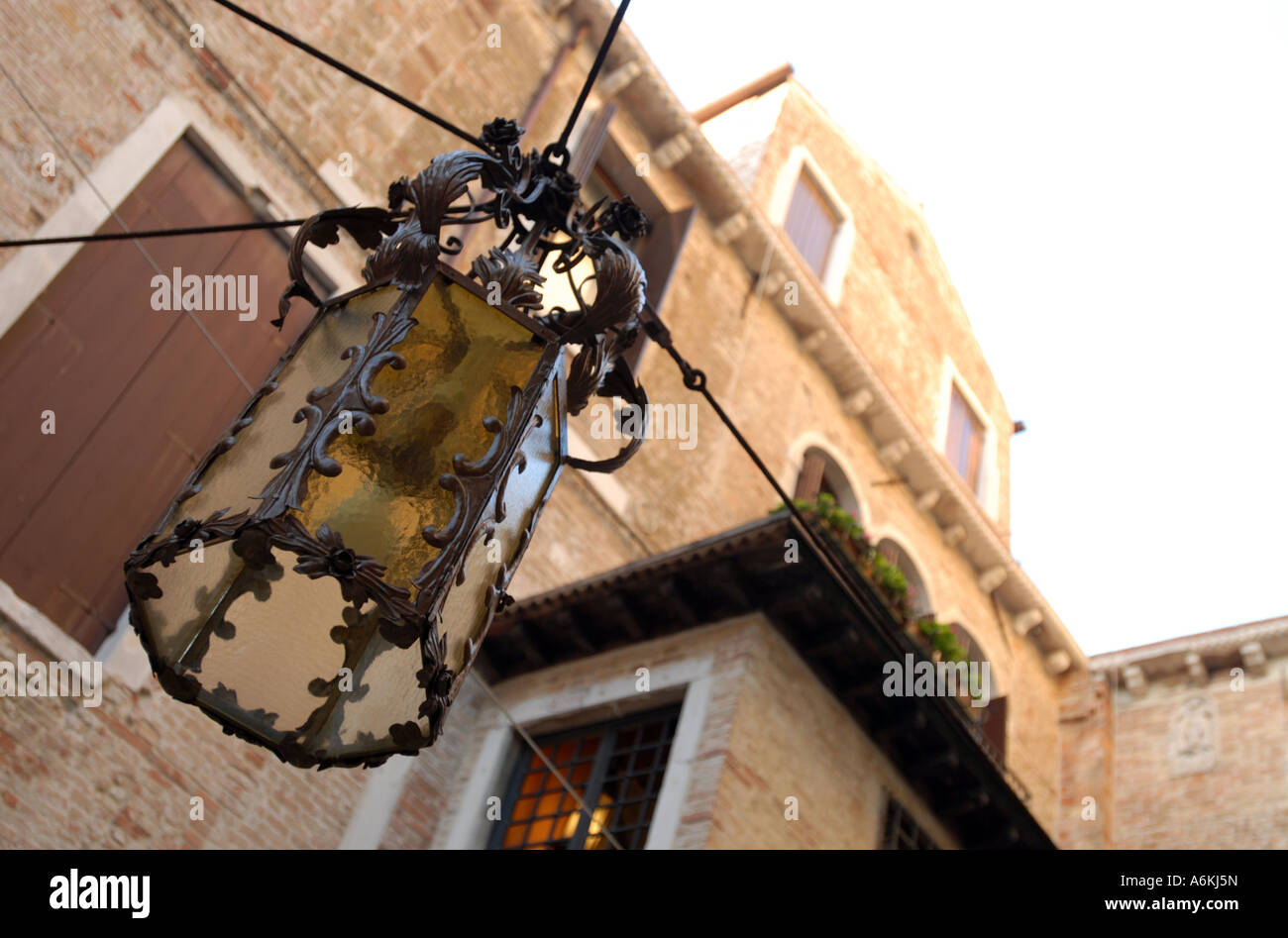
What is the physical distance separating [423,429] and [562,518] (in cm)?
764

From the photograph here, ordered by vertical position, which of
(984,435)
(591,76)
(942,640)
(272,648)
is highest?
A: (591,76)

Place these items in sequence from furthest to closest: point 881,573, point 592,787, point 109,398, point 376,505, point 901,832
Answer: point 881,573
point 901,832
point 592,787
point 109,398
point 376,505

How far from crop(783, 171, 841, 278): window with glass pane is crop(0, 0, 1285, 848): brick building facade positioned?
1.42ft

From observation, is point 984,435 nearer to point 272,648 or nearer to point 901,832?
point 901,832

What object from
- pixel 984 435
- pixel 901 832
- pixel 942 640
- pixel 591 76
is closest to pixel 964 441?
pixel 984 435

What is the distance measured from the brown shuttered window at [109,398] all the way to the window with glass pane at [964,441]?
11056 mm

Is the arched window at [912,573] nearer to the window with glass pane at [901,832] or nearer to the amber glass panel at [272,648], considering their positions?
the window with glass pane at [901,832]

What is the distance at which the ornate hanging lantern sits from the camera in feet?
6.83

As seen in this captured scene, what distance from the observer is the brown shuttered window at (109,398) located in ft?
21.1

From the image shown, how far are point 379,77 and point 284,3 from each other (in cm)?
90

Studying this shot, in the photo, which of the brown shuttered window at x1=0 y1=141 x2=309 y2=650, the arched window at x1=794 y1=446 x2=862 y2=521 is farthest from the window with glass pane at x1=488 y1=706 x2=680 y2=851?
the arched window at x1=794 y1=446 x2=862 y2=521

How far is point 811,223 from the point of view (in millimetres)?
15586

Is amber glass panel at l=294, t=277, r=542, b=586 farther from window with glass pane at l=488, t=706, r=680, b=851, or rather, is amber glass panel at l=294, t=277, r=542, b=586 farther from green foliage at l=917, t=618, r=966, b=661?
green foliage at l=917, t=618, r=966, b=661

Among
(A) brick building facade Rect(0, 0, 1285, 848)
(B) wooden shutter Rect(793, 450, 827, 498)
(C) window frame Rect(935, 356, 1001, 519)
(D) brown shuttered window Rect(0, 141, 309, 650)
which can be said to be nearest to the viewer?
(D) brown shuttered window Rect(0, 141, 309, 650)
